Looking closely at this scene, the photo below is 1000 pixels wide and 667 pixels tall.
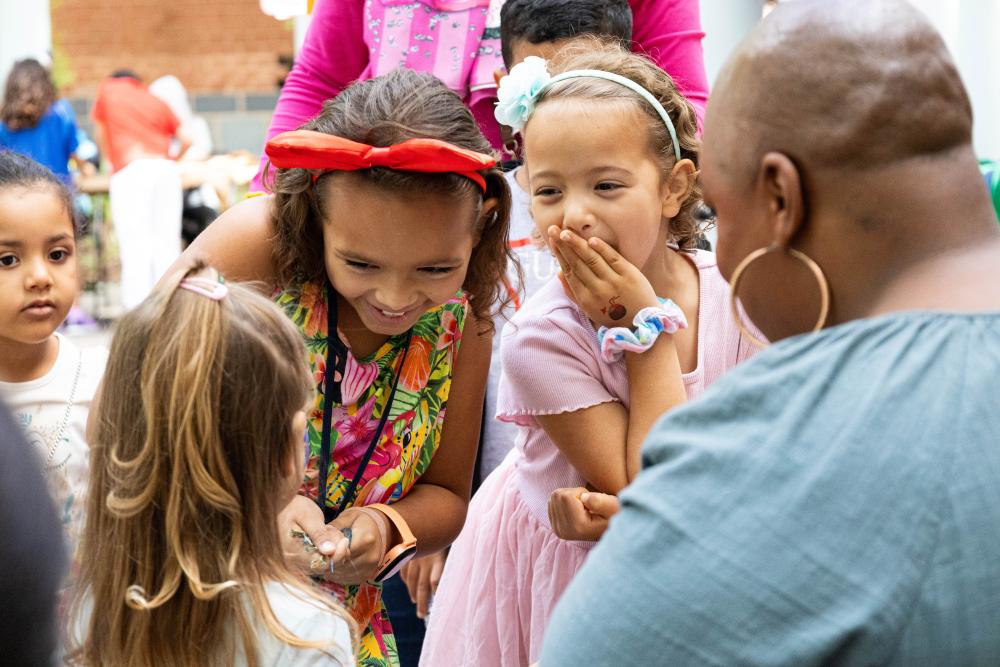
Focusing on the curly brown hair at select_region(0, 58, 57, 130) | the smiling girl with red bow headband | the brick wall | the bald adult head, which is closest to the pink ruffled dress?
the smiling girl with red bow headband

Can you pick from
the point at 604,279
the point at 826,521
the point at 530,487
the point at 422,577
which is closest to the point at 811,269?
the point at 826,521

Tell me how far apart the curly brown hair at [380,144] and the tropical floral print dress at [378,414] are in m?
0.10

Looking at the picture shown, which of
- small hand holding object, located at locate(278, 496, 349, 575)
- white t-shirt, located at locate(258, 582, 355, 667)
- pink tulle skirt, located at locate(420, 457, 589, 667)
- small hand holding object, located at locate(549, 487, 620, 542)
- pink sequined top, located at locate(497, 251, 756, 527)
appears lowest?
pink tulle skirt, located at locate(420, 457, 589, 667)

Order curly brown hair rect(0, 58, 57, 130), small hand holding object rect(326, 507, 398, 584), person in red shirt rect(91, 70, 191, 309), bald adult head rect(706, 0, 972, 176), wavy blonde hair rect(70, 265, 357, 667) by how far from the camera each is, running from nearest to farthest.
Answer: bald adult head rect(706, 0, 972, 176)
wavy blonde hair rect(70, 265, 357, 667)
small hand holding object rect(326, 507, 398, 584)
curly brown hair rect(0, 58, 57, 130)
person in red shirt rect(91, 70, 191, 309)

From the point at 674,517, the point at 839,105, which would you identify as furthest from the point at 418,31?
the point at 674,517

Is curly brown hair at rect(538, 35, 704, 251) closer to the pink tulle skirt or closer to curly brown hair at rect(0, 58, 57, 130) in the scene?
the pink tulle skirt

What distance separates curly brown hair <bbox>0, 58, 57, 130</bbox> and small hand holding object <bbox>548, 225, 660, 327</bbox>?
272 inches

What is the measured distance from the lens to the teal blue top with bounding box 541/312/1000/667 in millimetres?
1161

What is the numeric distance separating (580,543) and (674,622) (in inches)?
42.8

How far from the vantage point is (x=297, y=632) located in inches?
66.9

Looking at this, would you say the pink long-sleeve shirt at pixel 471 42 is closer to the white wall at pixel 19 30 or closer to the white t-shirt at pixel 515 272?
the white t-shirt at pixel 515 272

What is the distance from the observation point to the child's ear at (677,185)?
229 centimetres

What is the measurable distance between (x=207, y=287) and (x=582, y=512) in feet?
2.55

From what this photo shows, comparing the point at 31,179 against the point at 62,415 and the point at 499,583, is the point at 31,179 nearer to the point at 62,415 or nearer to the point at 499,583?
the point at 62,415
